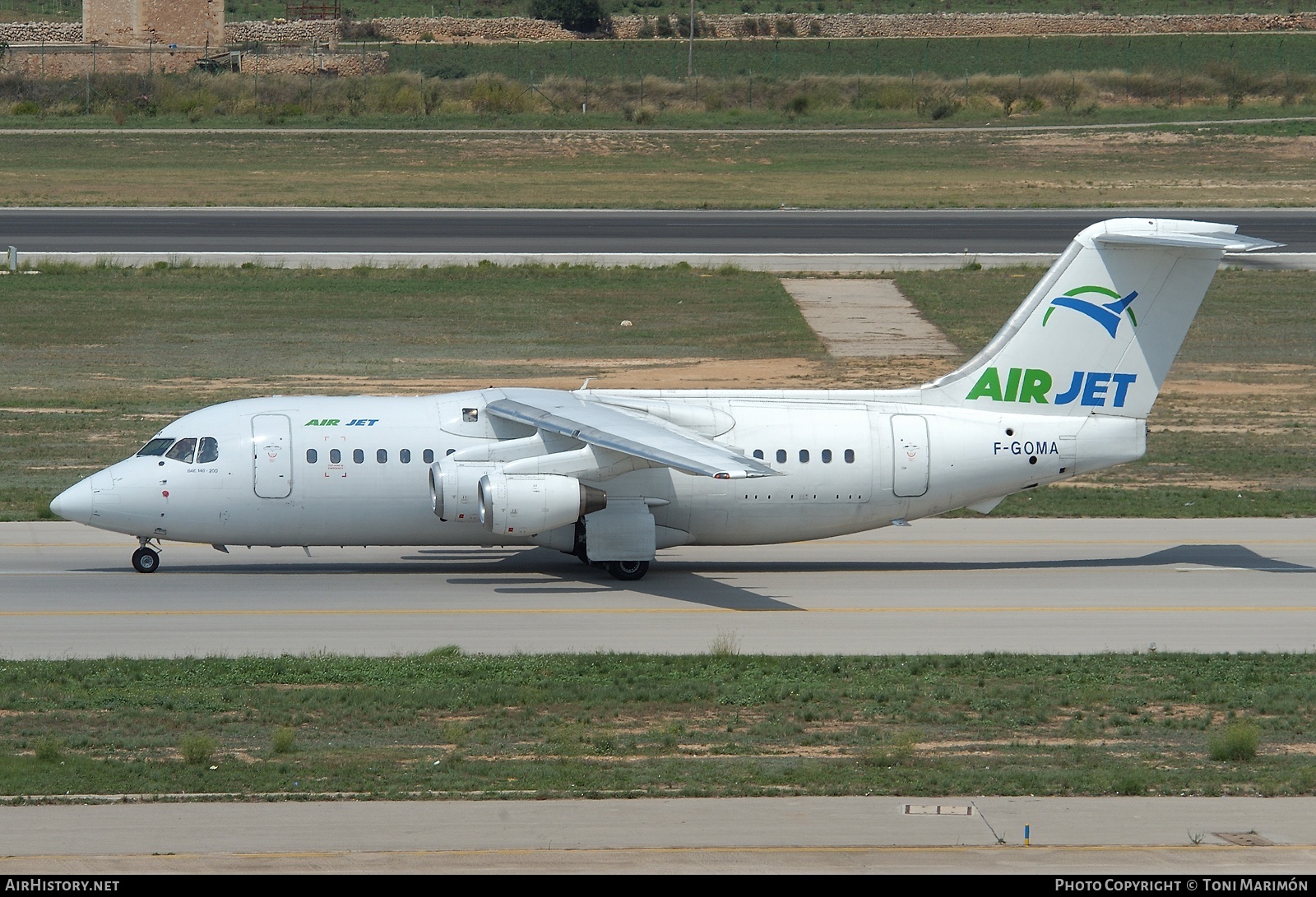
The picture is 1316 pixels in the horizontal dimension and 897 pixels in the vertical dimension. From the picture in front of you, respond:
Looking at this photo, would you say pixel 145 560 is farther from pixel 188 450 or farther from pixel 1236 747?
pixel 1236 747

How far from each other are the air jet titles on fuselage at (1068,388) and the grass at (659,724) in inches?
250

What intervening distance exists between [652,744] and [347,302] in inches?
1402

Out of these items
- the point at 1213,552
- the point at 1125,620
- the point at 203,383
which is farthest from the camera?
the point at 203,383

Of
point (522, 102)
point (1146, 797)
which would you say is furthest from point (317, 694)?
point (522, 102)

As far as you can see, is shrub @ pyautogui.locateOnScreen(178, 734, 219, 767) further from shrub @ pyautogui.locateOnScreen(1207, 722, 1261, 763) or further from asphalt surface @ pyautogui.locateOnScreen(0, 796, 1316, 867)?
shrub @ pyautogui.locateOnScreen(1207, 722, 1261, 763)

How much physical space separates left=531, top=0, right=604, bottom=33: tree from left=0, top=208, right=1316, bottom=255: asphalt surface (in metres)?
72.7

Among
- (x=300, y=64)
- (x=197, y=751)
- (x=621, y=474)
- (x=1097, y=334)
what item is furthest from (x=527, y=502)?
(x=300, y=64)

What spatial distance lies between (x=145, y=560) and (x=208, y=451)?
2045mm

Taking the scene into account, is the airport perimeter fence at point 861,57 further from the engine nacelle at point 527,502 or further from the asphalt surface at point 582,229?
the engine nacelle at point 527,502

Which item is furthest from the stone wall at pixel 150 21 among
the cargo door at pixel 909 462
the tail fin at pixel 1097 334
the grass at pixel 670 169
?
the cargo door at pixel 909 462

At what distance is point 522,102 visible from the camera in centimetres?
9844

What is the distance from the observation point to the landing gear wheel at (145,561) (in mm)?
24828

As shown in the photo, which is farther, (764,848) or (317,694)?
(317,694)
